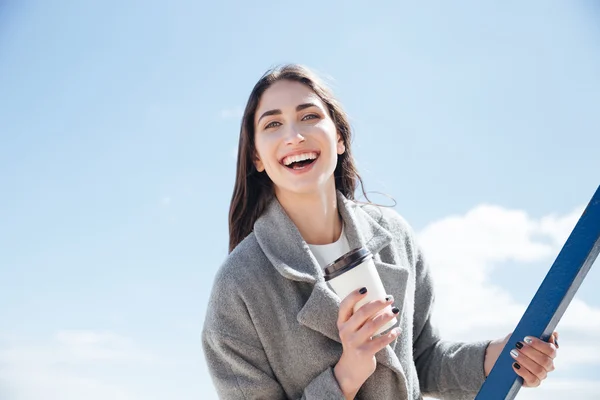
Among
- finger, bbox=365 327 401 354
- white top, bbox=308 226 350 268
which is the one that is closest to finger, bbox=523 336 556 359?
finger, bbox=365 327 401 354

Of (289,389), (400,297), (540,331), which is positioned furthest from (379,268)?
(540,331)

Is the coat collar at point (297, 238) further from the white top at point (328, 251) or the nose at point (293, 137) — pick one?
the nose at point (293, 137)

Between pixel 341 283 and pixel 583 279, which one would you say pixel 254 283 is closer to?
pixel 341 283

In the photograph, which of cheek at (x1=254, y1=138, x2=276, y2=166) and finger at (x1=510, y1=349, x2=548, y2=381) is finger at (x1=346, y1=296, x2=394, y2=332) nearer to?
finger at (x1=510, y1=349, x2=548, y2=381)

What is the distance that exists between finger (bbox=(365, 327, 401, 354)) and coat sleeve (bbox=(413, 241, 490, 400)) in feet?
2.88

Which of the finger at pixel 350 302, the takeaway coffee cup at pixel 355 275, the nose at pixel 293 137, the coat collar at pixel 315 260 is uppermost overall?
the nose at pixel 293 137

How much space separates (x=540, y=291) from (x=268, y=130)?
1386 millimetres

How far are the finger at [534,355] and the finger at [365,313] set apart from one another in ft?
1.48

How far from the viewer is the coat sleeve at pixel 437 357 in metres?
3.04

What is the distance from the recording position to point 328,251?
118 inches

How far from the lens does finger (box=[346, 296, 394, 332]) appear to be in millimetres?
2230

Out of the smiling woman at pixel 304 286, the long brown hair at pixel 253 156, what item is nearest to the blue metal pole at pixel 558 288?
the smiling woman at pixel 304 286

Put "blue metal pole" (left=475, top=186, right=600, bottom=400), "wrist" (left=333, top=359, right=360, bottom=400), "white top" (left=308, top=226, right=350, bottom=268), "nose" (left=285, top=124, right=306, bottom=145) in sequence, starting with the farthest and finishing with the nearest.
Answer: "white top" (left=308, top=226, right=350, bottom=268)
"nose" (left=285, top=124, right=306, bottom=145)
"wrist" (left=333, top=359, right=360, bottom=400)
"blue metal pole" (left=475, top=186, right=600, bottom=400)

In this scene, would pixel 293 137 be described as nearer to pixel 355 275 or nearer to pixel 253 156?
pixel 253 156
